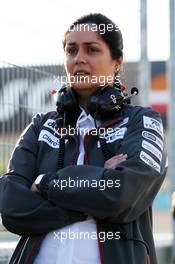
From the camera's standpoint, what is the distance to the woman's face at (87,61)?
14.1ft

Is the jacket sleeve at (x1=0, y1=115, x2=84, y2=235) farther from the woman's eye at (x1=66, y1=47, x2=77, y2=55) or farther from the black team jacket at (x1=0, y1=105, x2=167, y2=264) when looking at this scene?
the woman's eye at (x1=66, y1=47, x2=77, y2=55)

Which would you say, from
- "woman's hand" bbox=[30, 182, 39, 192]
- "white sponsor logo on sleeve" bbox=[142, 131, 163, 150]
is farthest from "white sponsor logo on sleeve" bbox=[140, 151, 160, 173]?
"woman's hand" bbox=[30, 182, 39, 192]

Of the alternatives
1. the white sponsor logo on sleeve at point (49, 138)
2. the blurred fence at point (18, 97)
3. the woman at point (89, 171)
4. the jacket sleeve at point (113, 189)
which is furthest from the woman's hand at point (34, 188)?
the blurred fence at point (18, 97)

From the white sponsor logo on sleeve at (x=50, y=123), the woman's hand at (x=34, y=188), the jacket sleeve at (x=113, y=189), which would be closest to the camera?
the jacket sleeve at (x=113, y=189)

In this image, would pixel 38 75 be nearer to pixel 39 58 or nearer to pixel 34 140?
pixel 39 58

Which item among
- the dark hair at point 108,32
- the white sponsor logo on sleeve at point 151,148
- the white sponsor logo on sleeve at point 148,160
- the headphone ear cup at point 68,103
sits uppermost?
the dark hair at point 108,32

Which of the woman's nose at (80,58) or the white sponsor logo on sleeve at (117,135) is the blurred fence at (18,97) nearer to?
the woman's nose at (80,58)

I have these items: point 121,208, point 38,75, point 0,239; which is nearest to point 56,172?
point 121,208

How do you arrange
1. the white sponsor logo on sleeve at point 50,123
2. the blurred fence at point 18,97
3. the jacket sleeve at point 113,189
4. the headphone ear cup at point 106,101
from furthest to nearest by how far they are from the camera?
the blurred fence at point 18,97 < the white sponsor logo on sleeve at point 50,123 < the headphone ear cup at point 106,101 < the jacket sleeve at point 113,189

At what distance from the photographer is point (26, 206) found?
4.06 m

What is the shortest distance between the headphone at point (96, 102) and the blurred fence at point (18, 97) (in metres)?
1.07

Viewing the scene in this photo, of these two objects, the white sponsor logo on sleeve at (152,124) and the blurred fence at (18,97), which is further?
the blurred fence at (18,97)

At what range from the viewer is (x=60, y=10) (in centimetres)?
629

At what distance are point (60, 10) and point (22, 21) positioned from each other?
439mm
